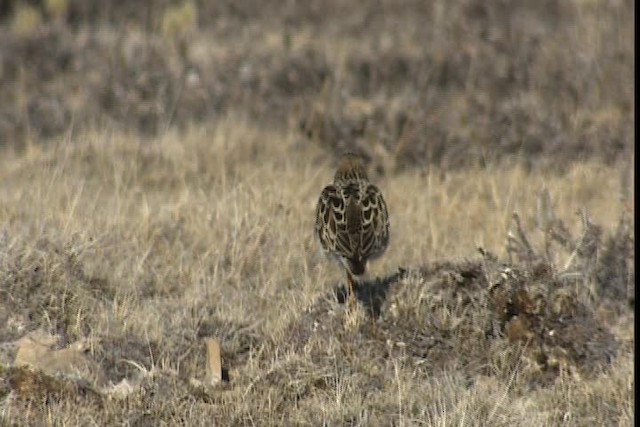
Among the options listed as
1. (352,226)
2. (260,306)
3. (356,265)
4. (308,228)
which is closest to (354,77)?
(308,228)

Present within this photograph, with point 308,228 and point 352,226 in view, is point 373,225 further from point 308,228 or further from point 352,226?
point 308,228

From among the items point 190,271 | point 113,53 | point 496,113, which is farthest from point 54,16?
point 190,271

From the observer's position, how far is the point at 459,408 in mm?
5523

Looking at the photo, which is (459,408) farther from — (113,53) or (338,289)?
(113,53)

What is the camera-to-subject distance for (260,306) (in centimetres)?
679

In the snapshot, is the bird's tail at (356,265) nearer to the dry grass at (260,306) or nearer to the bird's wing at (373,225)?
the bird's wing at (373,225)

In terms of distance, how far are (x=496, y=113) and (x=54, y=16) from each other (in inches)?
258

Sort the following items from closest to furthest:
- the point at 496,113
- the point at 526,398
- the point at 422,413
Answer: the point at 422,413
the point at 526,398
the point at 496,113

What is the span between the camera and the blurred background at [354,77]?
409 inches

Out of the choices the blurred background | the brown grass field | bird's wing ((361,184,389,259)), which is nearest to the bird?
bird's wing ((361,184,389,259))

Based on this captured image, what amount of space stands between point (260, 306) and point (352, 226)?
2.92 feet

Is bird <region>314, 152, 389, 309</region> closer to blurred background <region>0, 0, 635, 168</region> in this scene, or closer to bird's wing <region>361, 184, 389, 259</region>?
bird's wing <region>361, 184, 389, 259</region>

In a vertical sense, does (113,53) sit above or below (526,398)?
above

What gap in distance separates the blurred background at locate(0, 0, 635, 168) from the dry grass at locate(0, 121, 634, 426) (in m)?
1.31
